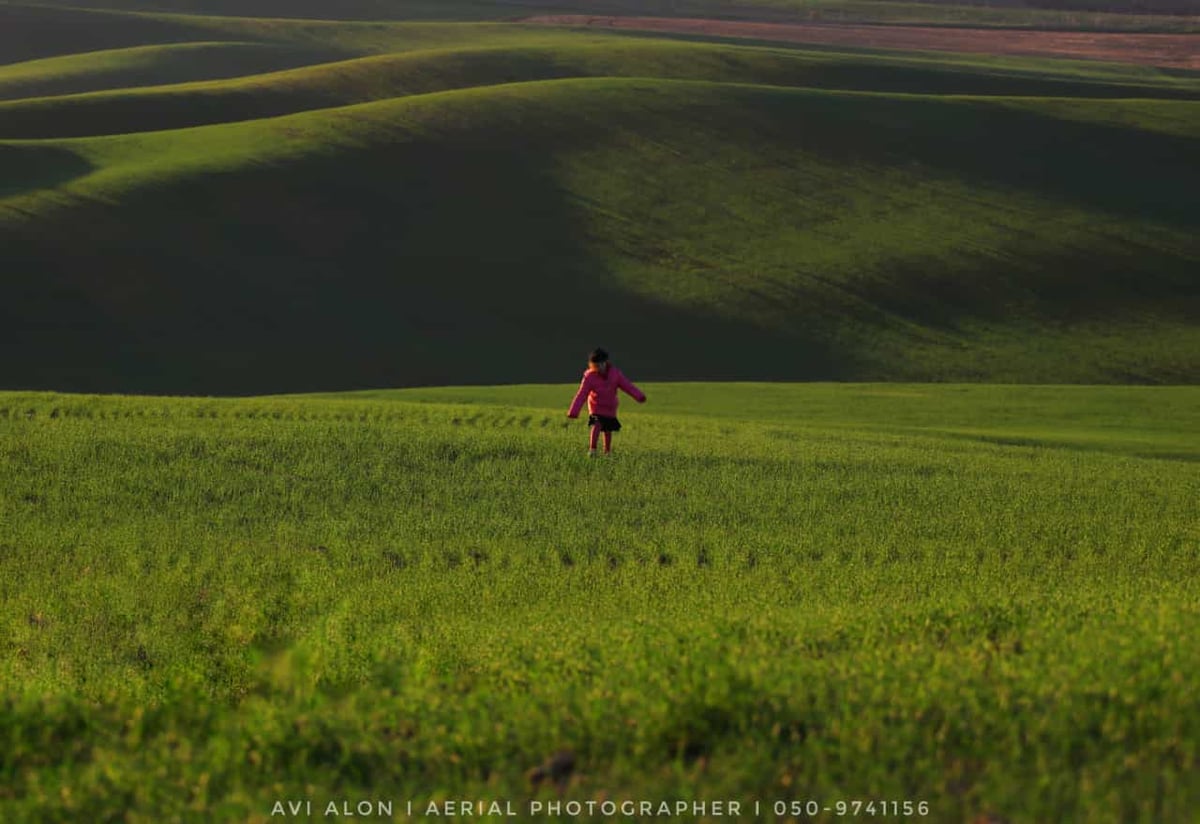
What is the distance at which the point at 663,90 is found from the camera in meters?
75.6

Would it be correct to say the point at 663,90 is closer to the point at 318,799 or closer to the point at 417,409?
the point at 417,409

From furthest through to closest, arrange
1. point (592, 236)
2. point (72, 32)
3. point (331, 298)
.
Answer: point (72, 32) < point (592, 236) < point (331, 298)

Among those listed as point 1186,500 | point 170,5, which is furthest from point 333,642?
point 170,5

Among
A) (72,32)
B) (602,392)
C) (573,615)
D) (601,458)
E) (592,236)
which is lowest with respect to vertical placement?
(601,458)

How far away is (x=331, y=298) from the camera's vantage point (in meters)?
52.9

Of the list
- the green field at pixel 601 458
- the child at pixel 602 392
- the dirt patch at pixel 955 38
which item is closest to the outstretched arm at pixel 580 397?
the child at pixel 602 392

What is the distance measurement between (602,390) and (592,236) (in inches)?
1610

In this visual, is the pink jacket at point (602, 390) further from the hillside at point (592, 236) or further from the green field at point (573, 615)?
the hillside at point (592, 236)

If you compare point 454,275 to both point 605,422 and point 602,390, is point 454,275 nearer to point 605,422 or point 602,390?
point 605,422

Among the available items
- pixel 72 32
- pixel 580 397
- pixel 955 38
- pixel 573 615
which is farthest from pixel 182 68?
pixel 573 615

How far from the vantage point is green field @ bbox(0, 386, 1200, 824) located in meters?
6.18

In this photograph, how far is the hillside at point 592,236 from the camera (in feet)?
162

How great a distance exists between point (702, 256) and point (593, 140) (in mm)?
13351

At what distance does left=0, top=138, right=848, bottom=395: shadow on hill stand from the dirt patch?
2989 inches
